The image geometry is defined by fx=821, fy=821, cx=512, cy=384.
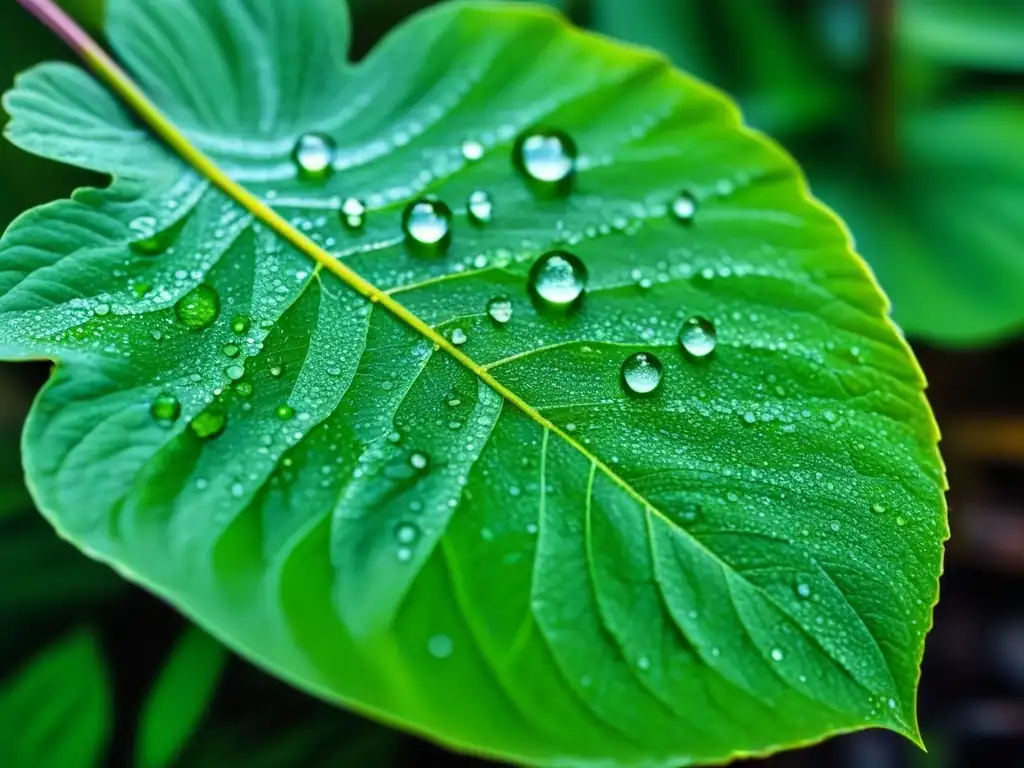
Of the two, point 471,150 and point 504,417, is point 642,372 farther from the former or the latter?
point 471,150

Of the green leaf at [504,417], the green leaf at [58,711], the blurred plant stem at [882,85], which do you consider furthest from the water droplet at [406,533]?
the blurred plant stem at [882,85]

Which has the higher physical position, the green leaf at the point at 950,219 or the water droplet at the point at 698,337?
the water droplet at the point at 698,337

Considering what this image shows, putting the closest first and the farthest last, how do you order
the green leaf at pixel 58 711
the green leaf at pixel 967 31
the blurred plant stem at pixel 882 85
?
the green leaf at pixel 58 711, the blurred plant stem at pixel 882 85, the green leaf at pixel 967 31

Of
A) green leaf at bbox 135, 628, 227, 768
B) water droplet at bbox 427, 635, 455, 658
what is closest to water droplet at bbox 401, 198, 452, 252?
water droplet at bbox 427, 635, 455, 658

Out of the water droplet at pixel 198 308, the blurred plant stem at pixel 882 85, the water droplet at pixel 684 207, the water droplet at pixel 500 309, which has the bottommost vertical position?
the blurred plant stem at pixel 882 85

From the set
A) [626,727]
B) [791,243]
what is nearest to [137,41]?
[791,243]

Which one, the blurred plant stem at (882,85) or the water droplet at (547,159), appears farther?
the blurred plant stem at (882,85)

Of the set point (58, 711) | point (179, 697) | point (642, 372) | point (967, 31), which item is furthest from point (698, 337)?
point (967, 31)

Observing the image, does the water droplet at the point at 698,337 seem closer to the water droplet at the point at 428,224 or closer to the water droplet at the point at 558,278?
the water droplet at the point at 558,278
